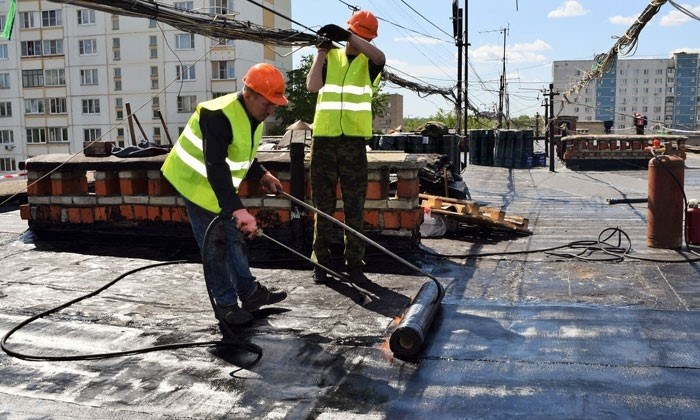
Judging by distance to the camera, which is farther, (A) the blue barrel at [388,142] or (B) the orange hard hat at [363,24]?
(A) the blue barrel at [388,142]

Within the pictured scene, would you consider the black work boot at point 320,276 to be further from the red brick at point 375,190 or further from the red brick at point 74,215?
the red brick at point 74,215

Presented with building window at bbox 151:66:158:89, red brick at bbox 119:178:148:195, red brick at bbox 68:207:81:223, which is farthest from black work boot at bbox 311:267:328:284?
building window at bbox 151:66:158:89

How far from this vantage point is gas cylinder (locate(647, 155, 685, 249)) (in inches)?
275

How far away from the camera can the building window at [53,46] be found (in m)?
64.6

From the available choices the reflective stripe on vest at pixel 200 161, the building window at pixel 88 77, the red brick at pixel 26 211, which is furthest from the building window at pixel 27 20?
the reflective stripe on vest at pixel 200 161

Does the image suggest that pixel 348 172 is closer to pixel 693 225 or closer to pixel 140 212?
pixel 140 212

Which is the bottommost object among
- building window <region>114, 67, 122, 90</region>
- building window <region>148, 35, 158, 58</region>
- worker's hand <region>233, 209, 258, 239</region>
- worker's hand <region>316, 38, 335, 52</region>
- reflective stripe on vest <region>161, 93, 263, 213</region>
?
worker's hand <region>233, 209, 258, 239</region>

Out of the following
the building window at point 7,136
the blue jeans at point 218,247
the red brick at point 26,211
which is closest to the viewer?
the blue jeans at point 218,247

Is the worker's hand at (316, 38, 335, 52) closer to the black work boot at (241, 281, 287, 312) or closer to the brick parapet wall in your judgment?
the brick parapet wall

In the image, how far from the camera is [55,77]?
65.6 m

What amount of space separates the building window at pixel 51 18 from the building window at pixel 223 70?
1580cm

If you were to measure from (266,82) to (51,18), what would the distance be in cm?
6860

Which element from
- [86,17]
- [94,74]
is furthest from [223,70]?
[86,17]

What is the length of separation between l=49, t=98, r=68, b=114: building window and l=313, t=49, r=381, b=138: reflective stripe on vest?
6569 centimetres
